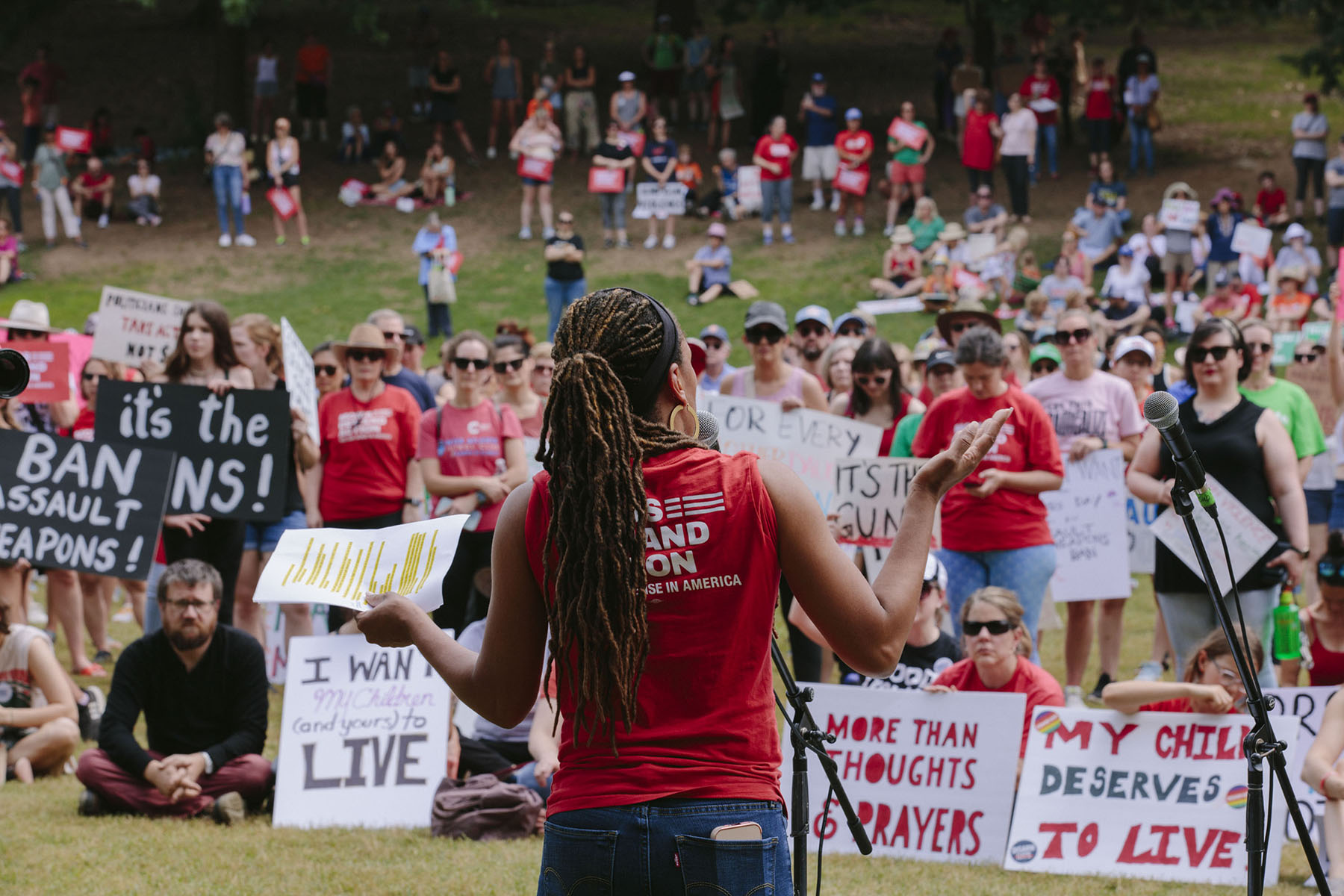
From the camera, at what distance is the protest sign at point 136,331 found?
10.5 m

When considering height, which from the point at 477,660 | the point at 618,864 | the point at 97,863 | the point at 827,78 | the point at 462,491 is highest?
the point at 827,78

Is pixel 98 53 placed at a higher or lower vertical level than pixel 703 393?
higher

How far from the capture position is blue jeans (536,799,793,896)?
8.32 ft

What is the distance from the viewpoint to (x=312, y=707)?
7.24 metres

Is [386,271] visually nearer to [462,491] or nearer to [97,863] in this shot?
[462,491]

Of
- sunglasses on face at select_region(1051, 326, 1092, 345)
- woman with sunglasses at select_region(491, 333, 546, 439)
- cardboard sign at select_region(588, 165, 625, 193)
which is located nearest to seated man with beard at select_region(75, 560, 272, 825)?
woman with sunglasses at select_region(491, 333, 546, 439)

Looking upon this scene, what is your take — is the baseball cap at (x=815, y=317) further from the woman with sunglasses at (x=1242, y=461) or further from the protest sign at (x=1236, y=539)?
the protest sign at (x=1236, y=539)

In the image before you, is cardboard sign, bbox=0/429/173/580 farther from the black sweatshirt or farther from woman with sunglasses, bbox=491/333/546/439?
woman with sunglasses, bbox=491/333/546/439

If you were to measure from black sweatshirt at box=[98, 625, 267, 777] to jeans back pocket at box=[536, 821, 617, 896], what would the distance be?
15.8ft

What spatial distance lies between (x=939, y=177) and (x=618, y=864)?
82.3 feet

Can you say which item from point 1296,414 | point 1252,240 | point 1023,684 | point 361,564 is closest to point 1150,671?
point 1296,414

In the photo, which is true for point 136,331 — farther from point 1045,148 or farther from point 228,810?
point 1045,148

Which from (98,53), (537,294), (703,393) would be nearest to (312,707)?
(703,393)

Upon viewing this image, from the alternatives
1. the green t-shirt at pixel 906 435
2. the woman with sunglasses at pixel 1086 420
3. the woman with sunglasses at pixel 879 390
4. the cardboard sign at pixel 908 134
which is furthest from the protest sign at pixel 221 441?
the cardboard sign at pixel 908 134
